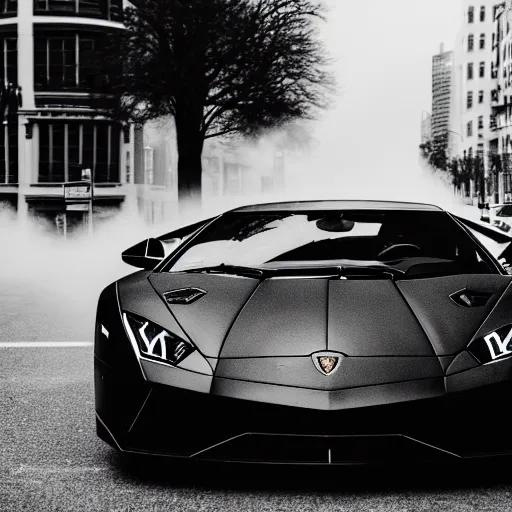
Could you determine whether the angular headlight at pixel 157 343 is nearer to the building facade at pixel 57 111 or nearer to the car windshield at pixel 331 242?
the car windshield at pixel 331 242

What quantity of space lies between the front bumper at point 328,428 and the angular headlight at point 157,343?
124 mm

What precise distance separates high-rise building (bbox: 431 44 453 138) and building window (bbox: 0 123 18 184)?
28.5 ft

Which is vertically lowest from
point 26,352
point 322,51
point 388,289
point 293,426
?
point 26,352

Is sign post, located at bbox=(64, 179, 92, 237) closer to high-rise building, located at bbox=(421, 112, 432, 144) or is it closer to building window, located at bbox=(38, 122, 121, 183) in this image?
building window, located at bbox=(38, 122, 121, 183)

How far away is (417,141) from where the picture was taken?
22141mm

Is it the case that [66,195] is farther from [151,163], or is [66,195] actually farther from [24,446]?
[24,446]

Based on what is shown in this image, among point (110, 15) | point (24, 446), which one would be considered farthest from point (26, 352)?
point (110, 15)

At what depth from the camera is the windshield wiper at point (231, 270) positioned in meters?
4.83

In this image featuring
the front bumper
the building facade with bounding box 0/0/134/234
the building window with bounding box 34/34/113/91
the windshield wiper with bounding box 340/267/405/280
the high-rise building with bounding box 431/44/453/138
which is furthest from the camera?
the building window with bounding box 34/34/113/91

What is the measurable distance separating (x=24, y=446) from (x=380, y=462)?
1.88 meters

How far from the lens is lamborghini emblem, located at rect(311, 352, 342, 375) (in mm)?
4109

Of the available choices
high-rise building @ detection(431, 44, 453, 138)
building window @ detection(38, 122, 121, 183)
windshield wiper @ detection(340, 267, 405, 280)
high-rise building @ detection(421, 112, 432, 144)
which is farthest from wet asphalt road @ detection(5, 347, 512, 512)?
building window @ detection(38, 122, 121, 183)

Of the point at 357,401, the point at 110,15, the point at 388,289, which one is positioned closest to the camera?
the point at 357,401

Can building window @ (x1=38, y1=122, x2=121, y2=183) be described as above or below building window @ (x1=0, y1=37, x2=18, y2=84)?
below
